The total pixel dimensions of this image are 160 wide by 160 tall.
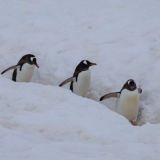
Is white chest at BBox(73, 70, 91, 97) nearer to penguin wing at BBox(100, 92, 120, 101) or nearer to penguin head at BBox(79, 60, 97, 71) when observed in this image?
penguin head at BBox(79, 60, 97, 71)

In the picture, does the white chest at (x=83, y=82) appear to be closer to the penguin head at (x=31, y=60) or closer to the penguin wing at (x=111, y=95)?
the penguin wing at (x=111, y=95)

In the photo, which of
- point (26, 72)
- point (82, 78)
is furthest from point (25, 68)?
point (82, 78)

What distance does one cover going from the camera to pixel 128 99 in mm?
6027

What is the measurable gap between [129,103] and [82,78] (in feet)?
3.39

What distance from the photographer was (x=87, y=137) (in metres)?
3.45

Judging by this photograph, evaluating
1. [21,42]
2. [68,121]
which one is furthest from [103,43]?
[68,121]

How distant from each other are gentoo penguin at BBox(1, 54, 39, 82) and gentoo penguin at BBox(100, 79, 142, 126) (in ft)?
5.32

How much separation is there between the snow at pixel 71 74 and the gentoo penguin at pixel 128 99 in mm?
209

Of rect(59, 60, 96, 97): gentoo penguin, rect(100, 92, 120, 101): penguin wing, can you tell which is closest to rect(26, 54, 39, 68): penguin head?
A: rect(59, 60, 96, 97): gentoo penguin

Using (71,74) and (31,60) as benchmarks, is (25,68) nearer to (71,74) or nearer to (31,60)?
(31,60)

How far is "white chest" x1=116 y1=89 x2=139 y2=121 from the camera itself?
6004 mm

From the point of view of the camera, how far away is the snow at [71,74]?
322 cm

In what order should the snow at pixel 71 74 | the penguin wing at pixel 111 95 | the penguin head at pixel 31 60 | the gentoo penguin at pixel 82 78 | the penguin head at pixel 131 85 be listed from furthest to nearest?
the penguin head at pixel 31 60, the gentoo penguin at pixel 82 78, the penguin wing at pixel 111 95, the penguin head at pixel 131 85, the snow at pixel 71 74

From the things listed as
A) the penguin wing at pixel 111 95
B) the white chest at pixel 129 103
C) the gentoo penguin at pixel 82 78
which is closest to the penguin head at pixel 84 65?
the gentoo penguin at pixel 82 78
